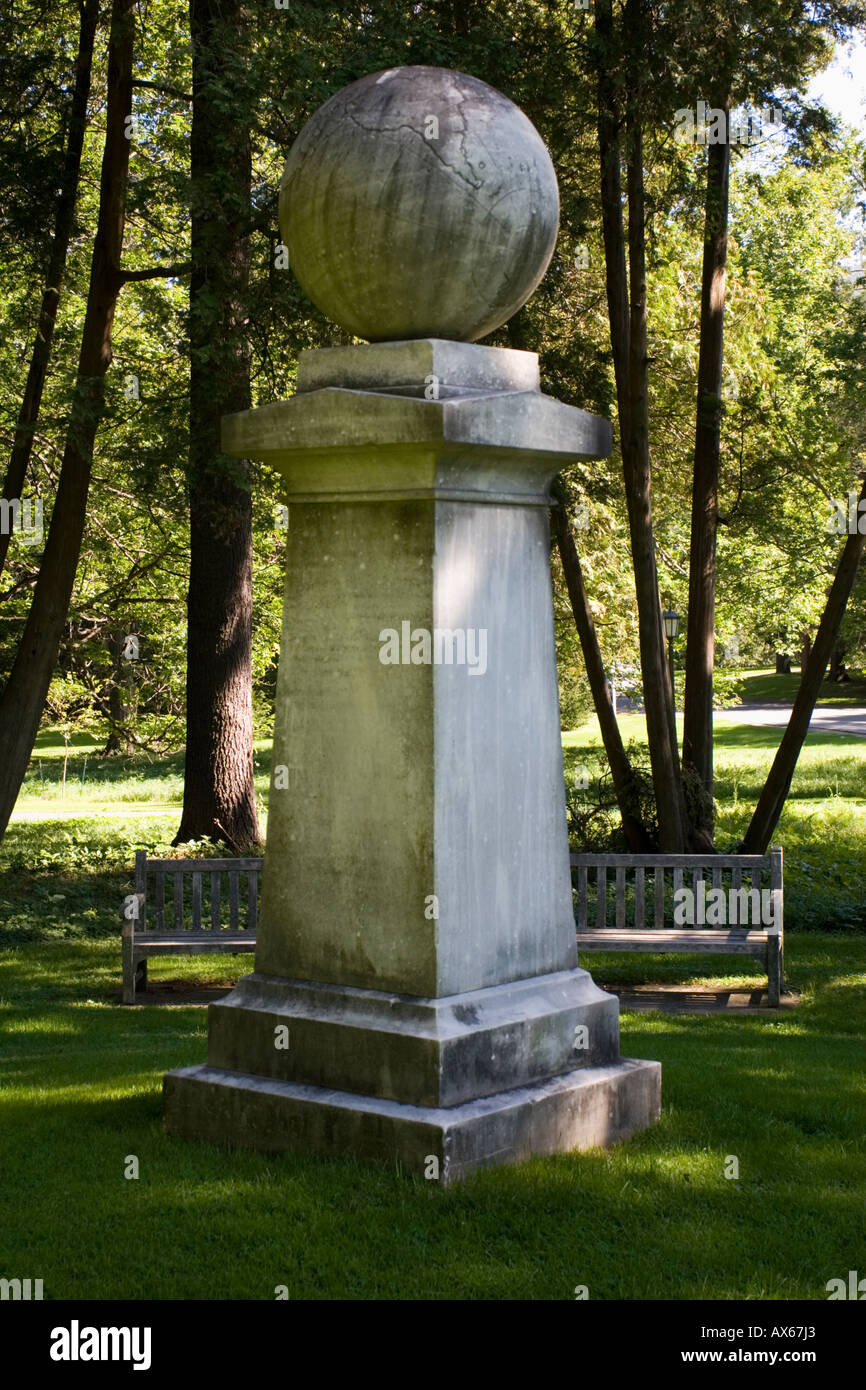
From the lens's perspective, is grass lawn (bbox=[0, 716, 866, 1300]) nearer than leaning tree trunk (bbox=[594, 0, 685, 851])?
Yes

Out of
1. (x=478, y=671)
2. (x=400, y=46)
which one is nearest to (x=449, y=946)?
(x=478, y=671)

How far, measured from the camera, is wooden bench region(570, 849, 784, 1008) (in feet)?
32.0

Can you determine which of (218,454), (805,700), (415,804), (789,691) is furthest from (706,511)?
(789,691)

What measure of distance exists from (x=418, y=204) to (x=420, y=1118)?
2.80 metres

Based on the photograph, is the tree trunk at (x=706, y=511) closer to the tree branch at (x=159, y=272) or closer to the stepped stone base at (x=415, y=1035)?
the tree branch at (x=159, y=272)

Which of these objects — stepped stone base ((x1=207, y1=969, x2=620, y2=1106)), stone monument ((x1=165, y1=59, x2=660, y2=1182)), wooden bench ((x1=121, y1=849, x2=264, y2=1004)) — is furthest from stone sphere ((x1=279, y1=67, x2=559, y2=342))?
wooden bench ((x1=121, y1=849, x2=264, y2=1004))

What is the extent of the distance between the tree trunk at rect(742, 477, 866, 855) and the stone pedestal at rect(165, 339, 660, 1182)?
26.8ft

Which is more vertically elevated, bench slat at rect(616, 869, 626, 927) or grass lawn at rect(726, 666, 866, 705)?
grass lawn at rect(726, 666, 866, 705)

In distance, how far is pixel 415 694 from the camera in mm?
4727

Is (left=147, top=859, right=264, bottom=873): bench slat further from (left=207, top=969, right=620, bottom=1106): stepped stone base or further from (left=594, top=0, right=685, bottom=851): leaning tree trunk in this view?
(left=207, top=969, right=620, bottom=1106): stepped stone base

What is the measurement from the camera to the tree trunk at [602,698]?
14141 mm

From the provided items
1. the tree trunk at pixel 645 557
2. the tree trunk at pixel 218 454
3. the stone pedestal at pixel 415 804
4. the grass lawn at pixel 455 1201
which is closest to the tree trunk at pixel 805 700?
the tree trunk at pixel 645 557

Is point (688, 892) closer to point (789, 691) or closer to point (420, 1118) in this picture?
point (420, 1118)

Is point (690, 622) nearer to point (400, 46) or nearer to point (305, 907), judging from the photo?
point (400, 46)
